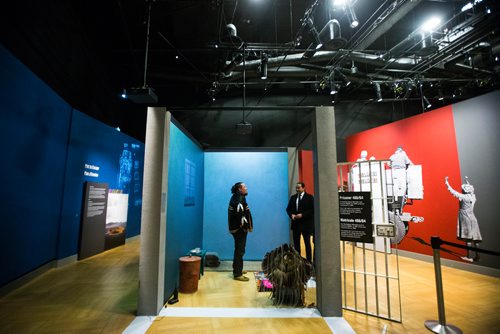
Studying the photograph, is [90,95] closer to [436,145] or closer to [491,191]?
[436,145]

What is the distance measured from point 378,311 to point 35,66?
6.66 metres

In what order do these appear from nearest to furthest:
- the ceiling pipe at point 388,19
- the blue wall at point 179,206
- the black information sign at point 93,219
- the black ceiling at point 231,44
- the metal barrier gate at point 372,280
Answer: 1. the metal barrier gate at point 372,280
2. the blue wall at point 179,206
3. the ceiling pipe at point 388,19
4. the black ceiling at point 231,44
5. the black information sign at point 93,219

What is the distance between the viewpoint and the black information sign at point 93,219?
5.53 metres

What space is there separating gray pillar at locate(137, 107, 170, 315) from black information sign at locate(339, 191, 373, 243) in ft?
7.55

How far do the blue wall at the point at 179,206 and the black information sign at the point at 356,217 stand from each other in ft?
7.50

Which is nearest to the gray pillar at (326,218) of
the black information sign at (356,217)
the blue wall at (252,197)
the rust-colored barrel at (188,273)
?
the black information sign at (356,217)

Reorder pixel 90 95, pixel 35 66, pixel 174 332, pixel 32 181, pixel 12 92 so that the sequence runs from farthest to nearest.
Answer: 1. pixel 90 95
2. pixel 35 66
3. pixel 32 181
4. pixel 12 92
5. pixel 174 332

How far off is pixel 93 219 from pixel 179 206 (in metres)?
3.48

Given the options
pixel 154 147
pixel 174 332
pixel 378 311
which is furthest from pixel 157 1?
pixel 378 311

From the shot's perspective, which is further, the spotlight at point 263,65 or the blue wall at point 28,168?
the spotlight at point 263,65

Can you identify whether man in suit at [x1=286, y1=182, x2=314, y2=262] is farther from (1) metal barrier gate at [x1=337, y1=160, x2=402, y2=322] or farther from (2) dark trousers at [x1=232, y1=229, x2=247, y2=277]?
(2) dark trousers at [x1=232, y1=229, x2=247, y2=277]

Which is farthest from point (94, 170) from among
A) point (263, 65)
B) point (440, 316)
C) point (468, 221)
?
point (468, 221)

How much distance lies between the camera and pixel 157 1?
500 centimetres

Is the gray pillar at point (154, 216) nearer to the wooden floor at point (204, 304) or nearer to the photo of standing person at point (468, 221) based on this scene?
the wooden floor at point (204, 304)
